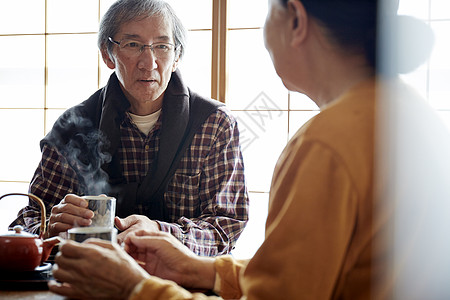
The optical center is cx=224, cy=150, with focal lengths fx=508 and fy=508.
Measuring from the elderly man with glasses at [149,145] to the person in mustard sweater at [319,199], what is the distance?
1.00 meters

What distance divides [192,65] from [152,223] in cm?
223

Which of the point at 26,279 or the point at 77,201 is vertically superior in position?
the point at 77,201

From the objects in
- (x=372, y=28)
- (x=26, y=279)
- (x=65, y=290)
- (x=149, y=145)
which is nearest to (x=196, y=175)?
(x=149, y=145)

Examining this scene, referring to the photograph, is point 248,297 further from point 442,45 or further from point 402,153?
point 442,45

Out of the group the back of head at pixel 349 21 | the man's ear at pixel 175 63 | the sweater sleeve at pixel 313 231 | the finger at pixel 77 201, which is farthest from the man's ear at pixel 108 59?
the sweater sleeve at pixel 313 231

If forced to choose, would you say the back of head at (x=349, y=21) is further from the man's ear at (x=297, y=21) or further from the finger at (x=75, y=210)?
the finger at (x=75, y=210)

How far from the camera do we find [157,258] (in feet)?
4.09

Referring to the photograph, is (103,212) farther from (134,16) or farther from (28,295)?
(134,16)

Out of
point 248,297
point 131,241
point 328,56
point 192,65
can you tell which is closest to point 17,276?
point 131,241

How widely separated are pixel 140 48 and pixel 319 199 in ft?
4.70

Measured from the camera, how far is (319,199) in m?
0.79

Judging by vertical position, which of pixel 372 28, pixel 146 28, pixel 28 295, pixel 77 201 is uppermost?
pixel 146 28

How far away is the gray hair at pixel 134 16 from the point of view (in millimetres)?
2010

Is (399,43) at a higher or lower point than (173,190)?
higher
